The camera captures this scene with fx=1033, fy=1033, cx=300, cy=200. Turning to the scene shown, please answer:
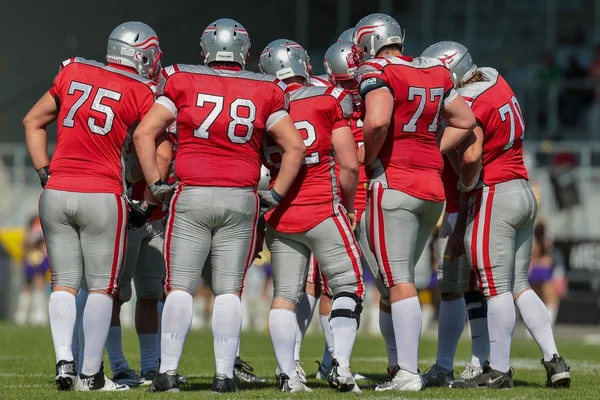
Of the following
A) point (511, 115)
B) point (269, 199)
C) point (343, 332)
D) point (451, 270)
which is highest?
point (511, 115)

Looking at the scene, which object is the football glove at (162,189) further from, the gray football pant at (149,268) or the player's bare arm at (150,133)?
the gray football pant at (149,268)

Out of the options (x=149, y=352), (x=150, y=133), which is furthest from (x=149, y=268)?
(x=150, y=133)

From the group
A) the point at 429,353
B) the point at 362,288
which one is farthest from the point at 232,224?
the point at 429,353

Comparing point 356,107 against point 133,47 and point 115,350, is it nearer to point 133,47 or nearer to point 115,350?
point 133,47

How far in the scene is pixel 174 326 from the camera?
6.14m

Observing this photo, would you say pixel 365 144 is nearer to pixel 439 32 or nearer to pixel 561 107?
pixel 561 107

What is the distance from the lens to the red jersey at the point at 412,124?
649cm

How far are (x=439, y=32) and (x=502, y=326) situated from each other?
15223 millimetres

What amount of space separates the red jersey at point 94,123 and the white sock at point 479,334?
2619 millimetres

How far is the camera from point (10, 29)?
72.9 feet

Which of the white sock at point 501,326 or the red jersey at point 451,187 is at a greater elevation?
the red jersey at point 451,187

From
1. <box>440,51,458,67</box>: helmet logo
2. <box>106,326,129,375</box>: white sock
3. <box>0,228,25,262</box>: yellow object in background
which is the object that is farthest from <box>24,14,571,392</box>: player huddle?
<box>0,228,25,262</box>: yellow object in background

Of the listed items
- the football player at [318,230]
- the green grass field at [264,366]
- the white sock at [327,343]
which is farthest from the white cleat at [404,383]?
the white sock at [327,343]

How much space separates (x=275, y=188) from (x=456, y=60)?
5.49ft
